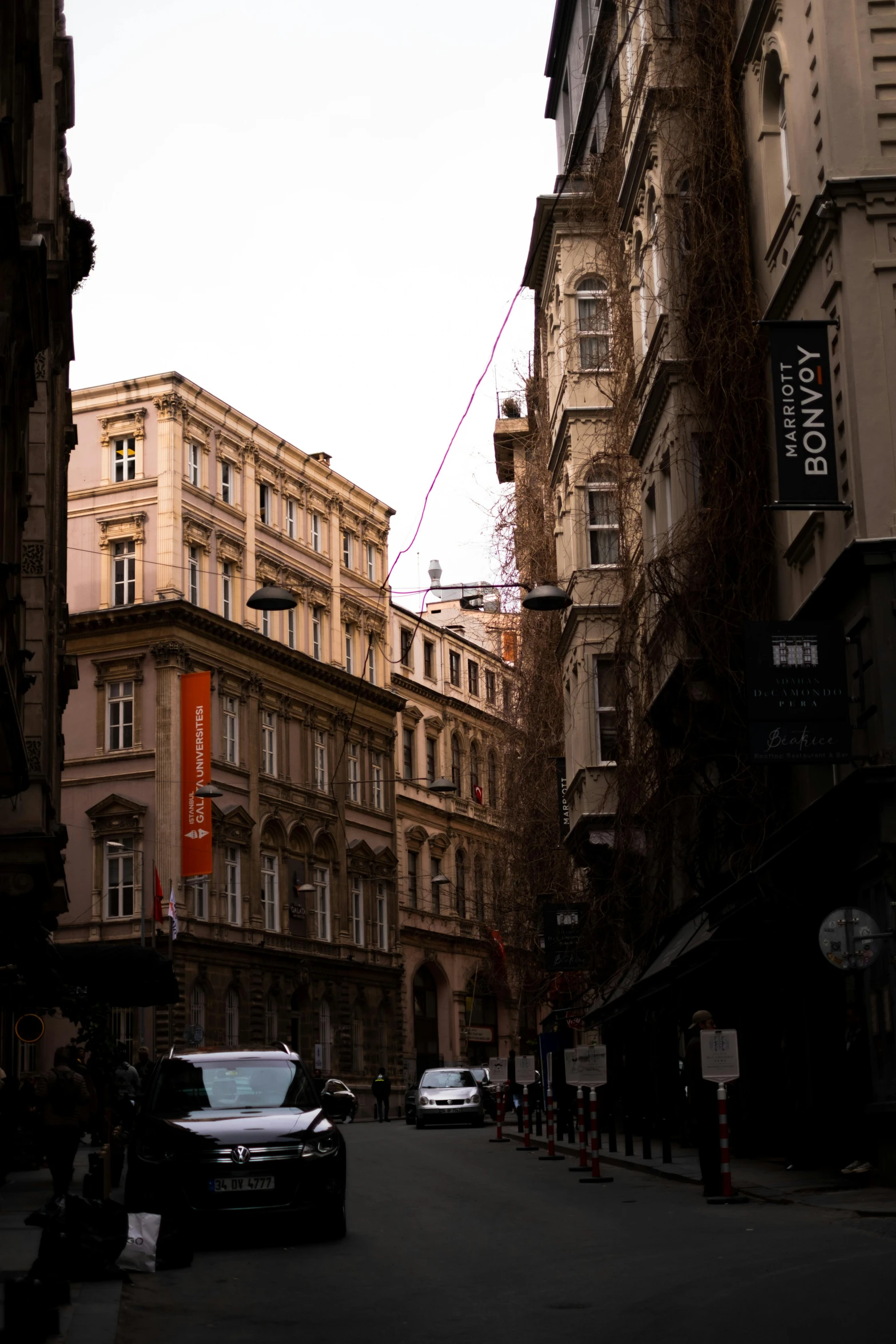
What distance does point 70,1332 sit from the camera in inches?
380

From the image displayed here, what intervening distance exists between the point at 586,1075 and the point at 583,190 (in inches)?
817

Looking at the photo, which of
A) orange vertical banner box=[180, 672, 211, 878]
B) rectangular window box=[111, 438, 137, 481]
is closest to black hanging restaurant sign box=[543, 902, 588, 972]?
orange vertical banner box=[180, 672, 211, 878]

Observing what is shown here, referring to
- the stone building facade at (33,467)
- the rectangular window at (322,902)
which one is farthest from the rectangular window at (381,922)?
the stone building facade at (33,467)

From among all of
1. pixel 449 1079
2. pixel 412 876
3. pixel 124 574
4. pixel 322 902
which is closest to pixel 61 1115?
pixel 449 1079

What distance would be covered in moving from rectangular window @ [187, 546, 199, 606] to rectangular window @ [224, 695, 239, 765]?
3929 millimetres

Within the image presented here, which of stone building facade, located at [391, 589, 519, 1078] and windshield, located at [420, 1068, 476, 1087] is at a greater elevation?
stone building facade, located at [391, 589, 519, 1078]

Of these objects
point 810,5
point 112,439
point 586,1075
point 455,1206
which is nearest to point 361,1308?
point 455,1206

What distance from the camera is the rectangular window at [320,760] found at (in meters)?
74.4

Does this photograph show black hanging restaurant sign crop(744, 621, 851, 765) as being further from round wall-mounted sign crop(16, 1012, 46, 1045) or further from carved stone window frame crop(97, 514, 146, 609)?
carved stone window frame crop(97, 514, 146, 609)

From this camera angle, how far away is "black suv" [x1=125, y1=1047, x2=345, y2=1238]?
1463 cm

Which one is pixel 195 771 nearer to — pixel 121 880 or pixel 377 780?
pixel 121 880

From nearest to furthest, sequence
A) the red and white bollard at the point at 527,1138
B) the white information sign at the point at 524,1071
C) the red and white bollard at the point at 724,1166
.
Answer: the red and white bollard at the point at 724,1166, the red and white bollard at the point at 527,1138, the white information sign at the point at 524,1071

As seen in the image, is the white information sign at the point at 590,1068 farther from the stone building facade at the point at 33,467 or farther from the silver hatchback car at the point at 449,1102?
the silver hatchback car at the point at 449,1102

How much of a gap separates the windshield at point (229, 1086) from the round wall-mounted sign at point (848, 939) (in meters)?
4.62
